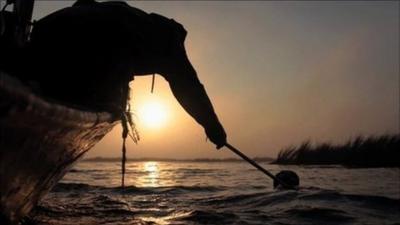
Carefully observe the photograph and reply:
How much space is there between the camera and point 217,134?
4984mm

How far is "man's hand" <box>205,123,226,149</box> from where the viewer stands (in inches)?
194

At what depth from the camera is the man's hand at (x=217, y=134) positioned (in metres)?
4.92

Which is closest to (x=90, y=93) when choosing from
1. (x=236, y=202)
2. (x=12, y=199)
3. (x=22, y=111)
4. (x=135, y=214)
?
(x=12, y=199)

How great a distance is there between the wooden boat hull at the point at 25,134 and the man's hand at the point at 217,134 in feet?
6.81

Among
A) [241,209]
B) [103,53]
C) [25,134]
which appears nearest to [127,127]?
[103,53]

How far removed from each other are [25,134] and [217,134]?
3.24m

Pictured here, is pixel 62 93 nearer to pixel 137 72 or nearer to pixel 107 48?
pixel 107 48

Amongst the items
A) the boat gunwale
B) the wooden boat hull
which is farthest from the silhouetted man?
the boat gunwale

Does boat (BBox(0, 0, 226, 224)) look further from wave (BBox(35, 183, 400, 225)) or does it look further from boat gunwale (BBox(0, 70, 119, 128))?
wave (BBox(35, 183, 400, 225))

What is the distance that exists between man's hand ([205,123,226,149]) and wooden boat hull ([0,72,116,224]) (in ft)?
6.81

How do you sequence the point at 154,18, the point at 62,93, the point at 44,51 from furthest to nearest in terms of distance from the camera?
1. the point at 154,18
2. the point at 44,51
3. the point at 62,93

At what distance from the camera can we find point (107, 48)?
153 inches

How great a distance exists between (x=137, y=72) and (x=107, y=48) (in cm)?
59

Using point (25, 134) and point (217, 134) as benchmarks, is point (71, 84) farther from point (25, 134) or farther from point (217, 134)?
point (217, 134)
